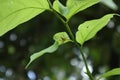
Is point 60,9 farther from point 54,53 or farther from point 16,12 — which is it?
point 54,53

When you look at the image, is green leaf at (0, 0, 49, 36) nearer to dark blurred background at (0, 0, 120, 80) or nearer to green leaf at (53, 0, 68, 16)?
green leaf at (53, 0, 68, 16)

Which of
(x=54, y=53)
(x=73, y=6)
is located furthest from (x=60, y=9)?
(x=54, y=53)

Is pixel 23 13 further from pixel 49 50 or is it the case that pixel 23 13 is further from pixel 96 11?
pixel 96 11

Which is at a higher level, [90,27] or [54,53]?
[90,27]

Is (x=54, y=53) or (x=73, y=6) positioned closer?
(x=73, y=6)

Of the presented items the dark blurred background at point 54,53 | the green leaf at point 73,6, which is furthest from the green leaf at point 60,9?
the dark blurred background at point 54,53

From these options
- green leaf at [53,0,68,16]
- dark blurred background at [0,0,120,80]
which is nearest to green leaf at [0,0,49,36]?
green leaf at [53,0,68,16]
